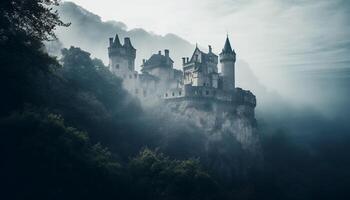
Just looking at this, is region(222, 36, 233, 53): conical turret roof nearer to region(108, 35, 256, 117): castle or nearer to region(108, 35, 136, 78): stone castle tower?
region(108, 35, 256, 117): castle

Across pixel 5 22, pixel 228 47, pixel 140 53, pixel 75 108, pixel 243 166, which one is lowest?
pixel 243 166

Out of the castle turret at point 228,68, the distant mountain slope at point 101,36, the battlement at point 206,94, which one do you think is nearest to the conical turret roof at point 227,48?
the castle turret at point 228,68

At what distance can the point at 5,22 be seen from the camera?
2797 centimetres

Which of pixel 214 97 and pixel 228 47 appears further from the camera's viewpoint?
pixel 228 47

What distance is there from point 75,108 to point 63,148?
62.3 ft

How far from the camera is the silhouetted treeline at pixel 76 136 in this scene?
25.1 meters

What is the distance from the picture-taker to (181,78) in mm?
76938

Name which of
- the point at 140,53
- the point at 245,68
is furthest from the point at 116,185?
the point at 245,68

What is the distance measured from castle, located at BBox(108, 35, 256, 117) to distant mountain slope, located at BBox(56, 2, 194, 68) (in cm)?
4597

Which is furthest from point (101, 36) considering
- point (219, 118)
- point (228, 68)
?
point (219, 118)

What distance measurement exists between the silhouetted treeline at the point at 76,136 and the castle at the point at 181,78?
6.82 meters

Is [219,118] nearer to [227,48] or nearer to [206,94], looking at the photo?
[206,94]

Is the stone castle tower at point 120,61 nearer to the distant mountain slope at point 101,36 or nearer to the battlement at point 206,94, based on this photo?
the battlement at point 206,94

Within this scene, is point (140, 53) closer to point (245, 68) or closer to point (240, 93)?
point (245, 68)
